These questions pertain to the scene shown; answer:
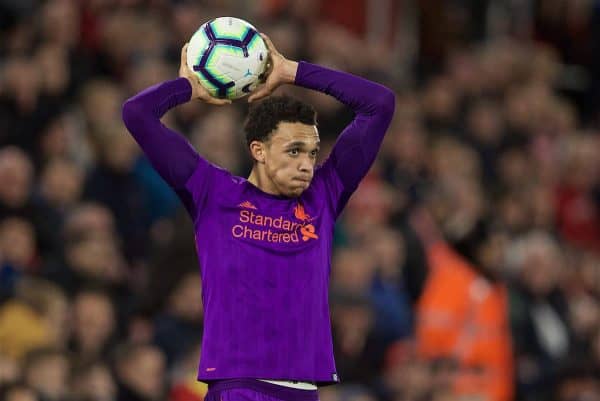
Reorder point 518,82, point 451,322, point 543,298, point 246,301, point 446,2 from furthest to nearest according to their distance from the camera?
1. point 446,2
2. point 518,82
3. point 543,298
4. point 451,322
5. point 246,301

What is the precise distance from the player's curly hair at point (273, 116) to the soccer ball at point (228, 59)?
11 centimetres

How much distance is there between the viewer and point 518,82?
16312 millimetres

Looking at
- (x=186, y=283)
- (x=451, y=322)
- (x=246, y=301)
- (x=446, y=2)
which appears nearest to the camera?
(x=246, y=301)

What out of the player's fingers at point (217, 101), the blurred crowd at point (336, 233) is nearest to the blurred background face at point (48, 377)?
the blurred crowd at point (336, 233)

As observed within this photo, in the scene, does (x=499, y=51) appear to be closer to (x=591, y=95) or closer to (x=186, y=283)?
(x=591, y=95)

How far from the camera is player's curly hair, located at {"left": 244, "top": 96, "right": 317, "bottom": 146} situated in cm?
638

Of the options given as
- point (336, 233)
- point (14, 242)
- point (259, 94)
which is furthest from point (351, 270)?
point (259, 94)

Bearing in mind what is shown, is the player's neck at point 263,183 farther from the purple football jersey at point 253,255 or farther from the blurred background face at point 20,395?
the blurred background face at point 20,395

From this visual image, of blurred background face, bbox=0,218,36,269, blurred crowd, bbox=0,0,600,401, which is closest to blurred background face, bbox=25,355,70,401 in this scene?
blurred crowd, bbox=0,0,600,401

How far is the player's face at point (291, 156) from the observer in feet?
20.7

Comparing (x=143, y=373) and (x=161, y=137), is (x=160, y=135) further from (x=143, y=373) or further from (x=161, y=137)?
(x=143, y=373)

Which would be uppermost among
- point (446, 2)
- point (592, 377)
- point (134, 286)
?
point (446, 2)

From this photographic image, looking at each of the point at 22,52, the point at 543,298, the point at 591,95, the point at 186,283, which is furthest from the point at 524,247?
the point at 591,95

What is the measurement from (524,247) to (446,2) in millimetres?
5669
